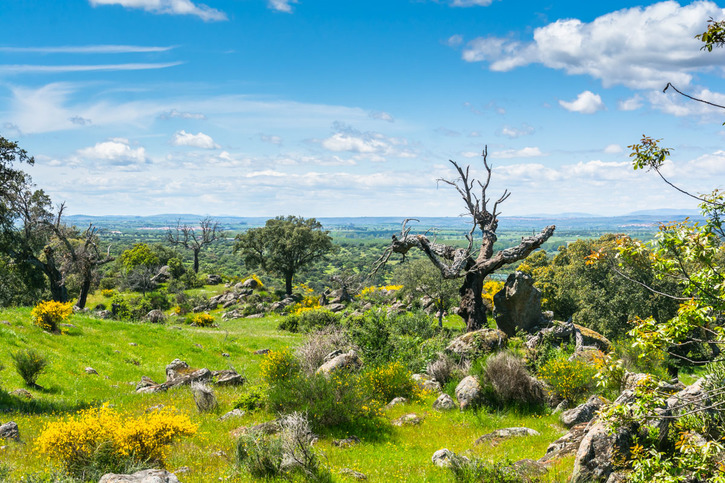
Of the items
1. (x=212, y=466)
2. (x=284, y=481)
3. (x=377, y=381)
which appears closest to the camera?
(x=284, y=481)

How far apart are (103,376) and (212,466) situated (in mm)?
10620

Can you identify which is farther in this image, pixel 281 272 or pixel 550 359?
pixel 281 272

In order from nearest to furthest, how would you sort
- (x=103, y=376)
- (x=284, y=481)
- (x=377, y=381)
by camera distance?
(x=284, y=481), (x=377, y=381), (x=103, y=376)

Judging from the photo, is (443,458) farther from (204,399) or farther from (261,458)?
(204,399)

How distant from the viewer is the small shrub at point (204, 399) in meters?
12.5

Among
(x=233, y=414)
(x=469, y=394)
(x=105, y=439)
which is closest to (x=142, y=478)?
(x=105, y=439)

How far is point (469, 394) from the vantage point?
43.2ft

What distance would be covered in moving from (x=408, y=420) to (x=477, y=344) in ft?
18.7

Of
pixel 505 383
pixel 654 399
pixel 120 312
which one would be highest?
pixel 654 399

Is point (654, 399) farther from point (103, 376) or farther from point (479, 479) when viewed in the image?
point (103, 376)

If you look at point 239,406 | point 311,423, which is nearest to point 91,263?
point 239,406

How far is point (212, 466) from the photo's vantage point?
27.7ft

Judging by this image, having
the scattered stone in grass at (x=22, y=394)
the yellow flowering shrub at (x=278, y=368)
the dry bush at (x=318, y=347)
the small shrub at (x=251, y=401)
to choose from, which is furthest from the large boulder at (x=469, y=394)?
the scattered stone in grass at (x=22, y=394)

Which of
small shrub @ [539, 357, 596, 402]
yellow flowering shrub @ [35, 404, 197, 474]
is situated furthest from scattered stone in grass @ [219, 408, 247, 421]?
small shrub @ [539, 357, 596, 402]
